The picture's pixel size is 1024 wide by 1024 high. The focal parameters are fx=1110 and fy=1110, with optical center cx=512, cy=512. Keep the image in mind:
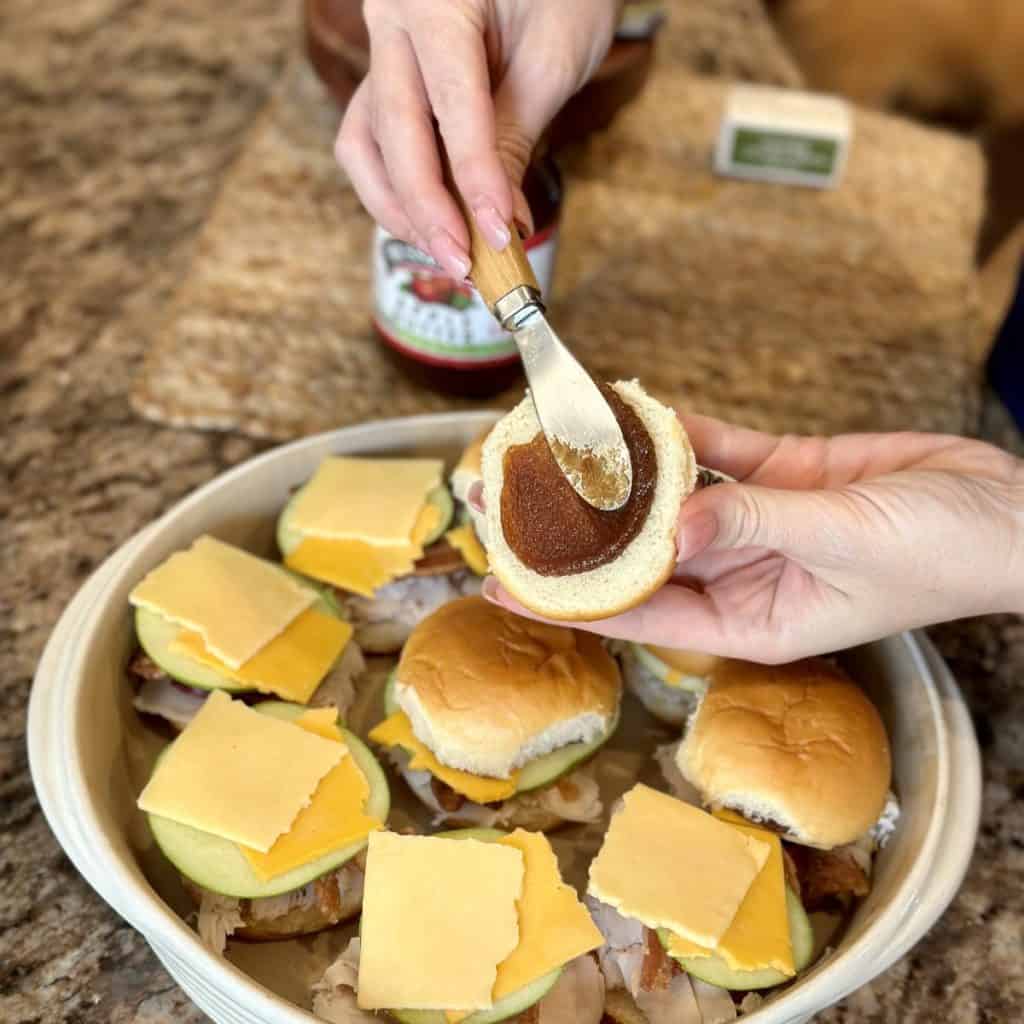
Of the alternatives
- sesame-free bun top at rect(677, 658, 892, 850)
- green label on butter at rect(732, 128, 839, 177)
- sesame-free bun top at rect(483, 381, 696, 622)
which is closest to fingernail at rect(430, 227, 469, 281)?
sesame-free bun top at rect(483, 381, 696, 622)

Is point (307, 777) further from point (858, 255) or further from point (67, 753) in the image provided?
point (858, 255)

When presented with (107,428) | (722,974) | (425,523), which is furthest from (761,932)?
(107,428)

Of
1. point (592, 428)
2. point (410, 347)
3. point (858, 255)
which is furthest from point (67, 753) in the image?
point (858, 255)

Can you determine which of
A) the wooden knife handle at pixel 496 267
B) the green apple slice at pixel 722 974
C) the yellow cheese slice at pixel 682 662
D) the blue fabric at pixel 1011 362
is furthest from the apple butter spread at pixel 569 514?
the blue fabric at pixel 1011 362

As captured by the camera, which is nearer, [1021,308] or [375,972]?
[375,972]

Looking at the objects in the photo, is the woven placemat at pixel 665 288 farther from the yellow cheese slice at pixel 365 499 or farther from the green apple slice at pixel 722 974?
the green apple slice at pixel 722 974
